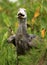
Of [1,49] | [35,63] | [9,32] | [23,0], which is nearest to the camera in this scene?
[35,63]

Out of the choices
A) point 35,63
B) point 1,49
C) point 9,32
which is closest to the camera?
point 35,63

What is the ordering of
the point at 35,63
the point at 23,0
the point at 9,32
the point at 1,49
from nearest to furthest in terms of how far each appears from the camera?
the point at 35,63
the point at 1,49
the point at 9,32
the point at 23,0

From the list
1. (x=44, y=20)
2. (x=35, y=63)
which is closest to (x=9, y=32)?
(x=44, y=20)

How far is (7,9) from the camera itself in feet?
17.2

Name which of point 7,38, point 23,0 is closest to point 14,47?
point 7,38

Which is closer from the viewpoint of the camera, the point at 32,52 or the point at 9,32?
the point at 32,52

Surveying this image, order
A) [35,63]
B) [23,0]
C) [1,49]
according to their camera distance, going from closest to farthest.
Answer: [35,63] → [1,49] → [23,0]

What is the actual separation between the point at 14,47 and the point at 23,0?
4.91ft

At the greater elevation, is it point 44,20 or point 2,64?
point 44,20

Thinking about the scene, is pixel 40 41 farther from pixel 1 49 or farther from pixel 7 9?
pixel 7 9

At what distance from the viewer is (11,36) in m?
3.63

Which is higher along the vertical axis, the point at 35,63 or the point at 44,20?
the point at 44,20

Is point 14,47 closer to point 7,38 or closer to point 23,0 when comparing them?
point 7,38

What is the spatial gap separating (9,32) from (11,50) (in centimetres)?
40
